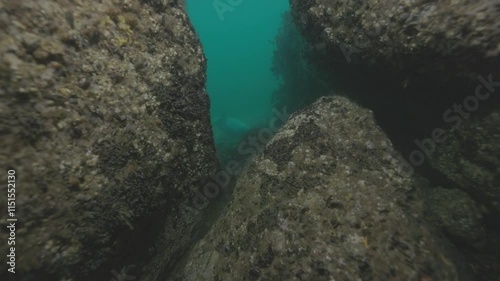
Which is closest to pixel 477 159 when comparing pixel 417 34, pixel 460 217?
pixel 460 217

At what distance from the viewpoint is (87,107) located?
3037 mm

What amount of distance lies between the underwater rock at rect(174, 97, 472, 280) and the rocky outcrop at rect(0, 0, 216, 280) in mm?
772

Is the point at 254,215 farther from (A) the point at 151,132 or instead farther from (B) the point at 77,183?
(B) the point at 77,183

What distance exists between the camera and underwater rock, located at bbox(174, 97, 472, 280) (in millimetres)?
3092

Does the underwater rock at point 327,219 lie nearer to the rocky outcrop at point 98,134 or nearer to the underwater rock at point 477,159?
the rocky outcrop at point 98,134

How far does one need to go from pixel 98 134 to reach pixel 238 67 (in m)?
60.9

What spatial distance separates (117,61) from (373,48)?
3297 mm

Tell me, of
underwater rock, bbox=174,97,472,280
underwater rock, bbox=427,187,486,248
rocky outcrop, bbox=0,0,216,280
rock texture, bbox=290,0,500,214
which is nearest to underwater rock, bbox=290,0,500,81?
rock texture, bbox=290,0,500,214

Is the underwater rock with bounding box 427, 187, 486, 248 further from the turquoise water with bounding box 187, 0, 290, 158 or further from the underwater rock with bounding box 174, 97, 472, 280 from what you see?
the turquoise water with bounding box 187, 0, 290, 158

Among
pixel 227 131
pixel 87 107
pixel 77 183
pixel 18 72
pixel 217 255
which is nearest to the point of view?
pixel 18 72

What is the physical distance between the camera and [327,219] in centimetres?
337

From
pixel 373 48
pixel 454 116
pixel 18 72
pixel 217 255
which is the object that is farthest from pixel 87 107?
pixel 454 116

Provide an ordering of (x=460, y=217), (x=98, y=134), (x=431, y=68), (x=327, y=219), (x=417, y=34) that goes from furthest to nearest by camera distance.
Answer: (x=460, y=217), (x=431, y=68), (x=417, y=34), (x=327, y=219), (x=98, y=134)

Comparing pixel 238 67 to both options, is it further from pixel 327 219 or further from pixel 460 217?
pixel 327 219
